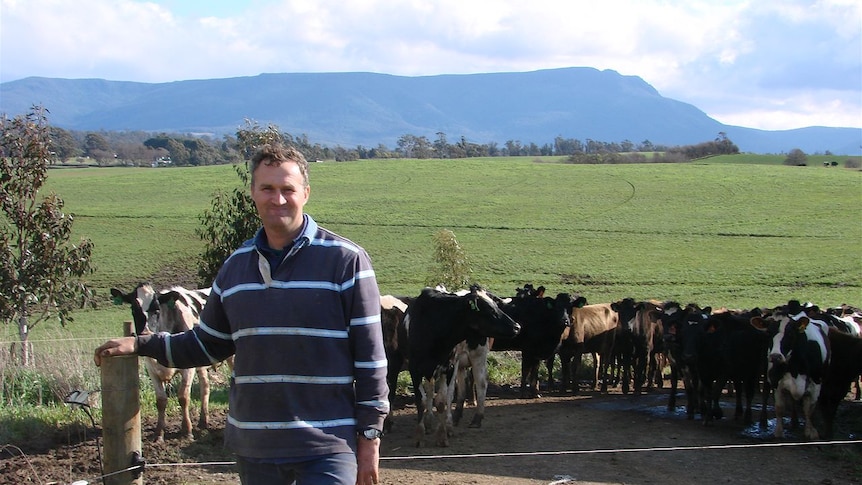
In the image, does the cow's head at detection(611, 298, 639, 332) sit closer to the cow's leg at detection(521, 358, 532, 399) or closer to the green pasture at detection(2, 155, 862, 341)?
the cow's leg at detection(521, 358, 532, 399)

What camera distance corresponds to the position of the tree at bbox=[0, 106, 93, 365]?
15.2 metres

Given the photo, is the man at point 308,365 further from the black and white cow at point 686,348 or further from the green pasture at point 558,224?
the green pasture at point 558,224

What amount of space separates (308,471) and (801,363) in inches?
371

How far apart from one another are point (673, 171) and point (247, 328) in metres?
76.7

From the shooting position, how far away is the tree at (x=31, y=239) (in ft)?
50.0

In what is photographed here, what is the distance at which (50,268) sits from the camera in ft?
50.6

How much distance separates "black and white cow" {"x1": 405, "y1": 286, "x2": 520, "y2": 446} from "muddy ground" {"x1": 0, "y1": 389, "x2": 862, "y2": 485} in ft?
2.99

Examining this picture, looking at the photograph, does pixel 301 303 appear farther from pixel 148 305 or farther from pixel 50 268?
pixel 50 268

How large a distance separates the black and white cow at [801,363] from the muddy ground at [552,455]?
48 centimetres

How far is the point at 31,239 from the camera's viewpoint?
15.6 meters

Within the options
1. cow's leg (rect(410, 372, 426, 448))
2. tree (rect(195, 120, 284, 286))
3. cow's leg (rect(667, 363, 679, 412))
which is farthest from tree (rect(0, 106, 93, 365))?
cow's leg (rect(667, 363, 679, 412))

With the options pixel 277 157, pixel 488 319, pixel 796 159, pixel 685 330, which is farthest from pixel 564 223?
pixel 796 159

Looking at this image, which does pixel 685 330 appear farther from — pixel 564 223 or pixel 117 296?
→ pixel 564 223

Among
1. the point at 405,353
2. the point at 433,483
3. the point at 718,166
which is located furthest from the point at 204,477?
the point at 718,166
